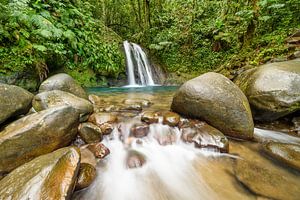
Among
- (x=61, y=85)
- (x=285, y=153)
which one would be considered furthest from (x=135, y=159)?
(x=61, y=85)

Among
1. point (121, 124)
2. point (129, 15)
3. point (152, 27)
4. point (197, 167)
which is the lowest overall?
point (197, 167)

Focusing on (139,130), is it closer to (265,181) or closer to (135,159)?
(135,159)

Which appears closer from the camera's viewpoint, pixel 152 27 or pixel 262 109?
pixel 262 109

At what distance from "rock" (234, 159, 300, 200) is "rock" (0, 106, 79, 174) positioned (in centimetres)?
213

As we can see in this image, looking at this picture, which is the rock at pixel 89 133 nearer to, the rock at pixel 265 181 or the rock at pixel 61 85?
the rock at pixel 61 85

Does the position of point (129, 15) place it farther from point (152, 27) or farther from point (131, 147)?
point (131, 147)

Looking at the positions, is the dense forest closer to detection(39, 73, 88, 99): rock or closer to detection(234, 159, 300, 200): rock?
detection(39, 73, 88, 99): rock

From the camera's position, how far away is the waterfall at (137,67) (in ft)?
33.4

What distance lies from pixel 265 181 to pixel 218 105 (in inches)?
51.0

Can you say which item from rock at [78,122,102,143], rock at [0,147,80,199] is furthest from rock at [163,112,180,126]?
rock at [0,147,80,199]

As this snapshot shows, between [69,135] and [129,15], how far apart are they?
48.9 feet

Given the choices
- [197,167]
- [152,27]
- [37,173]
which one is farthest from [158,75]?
[37,173]

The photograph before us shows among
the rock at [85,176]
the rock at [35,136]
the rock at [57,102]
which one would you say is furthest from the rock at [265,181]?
the rock at [57,102]

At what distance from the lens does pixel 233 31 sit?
10008mm
